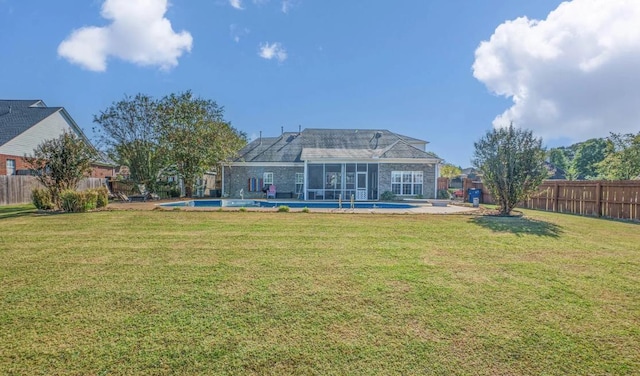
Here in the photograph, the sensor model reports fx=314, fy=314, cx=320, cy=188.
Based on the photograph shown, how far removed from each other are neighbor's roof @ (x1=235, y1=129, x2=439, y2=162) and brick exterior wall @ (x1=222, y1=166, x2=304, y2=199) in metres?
0.72

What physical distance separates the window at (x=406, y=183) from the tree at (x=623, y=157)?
14.0 meters

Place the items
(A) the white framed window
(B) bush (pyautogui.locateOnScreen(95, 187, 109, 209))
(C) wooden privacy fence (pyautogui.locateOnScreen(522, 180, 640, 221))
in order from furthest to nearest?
1. (A) the white framed window
2. (B) bush (pyautogui.locateOnScreen(95, 187, 109, 209))
3. (C) wooden privacy fence (pyautogui.locateOnScreen(522, 180, 640, 221))

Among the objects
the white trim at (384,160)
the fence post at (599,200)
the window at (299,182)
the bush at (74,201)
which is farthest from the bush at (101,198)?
the fence post at (599,200)

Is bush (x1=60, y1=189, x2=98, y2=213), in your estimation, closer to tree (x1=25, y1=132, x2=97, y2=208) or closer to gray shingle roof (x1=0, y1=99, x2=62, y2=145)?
tree (x1=25, y1=132, x2=97, y2=208)

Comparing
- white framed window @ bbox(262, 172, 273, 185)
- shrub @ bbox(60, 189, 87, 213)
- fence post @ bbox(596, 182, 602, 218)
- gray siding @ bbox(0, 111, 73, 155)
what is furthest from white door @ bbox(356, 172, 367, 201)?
gray siding @ bbox(0, 111, 73, 155)

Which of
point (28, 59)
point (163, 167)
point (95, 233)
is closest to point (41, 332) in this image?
point (95, 233)

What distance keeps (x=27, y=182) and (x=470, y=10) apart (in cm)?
2614

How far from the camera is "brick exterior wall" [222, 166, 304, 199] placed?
2488cm

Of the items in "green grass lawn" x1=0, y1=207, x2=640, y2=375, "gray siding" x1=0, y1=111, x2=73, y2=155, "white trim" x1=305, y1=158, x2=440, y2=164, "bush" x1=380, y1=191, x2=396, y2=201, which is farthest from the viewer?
"white trim" x1=305, y1=158, x2=440, y2=164

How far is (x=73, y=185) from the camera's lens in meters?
13.8

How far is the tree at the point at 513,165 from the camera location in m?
12.6

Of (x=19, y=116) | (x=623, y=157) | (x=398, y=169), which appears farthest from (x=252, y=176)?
(x=623, y=157)

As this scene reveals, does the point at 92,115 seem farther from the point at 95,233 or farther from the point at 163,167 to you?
the point at 95,233

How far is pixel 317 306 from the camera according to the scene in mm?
3982
